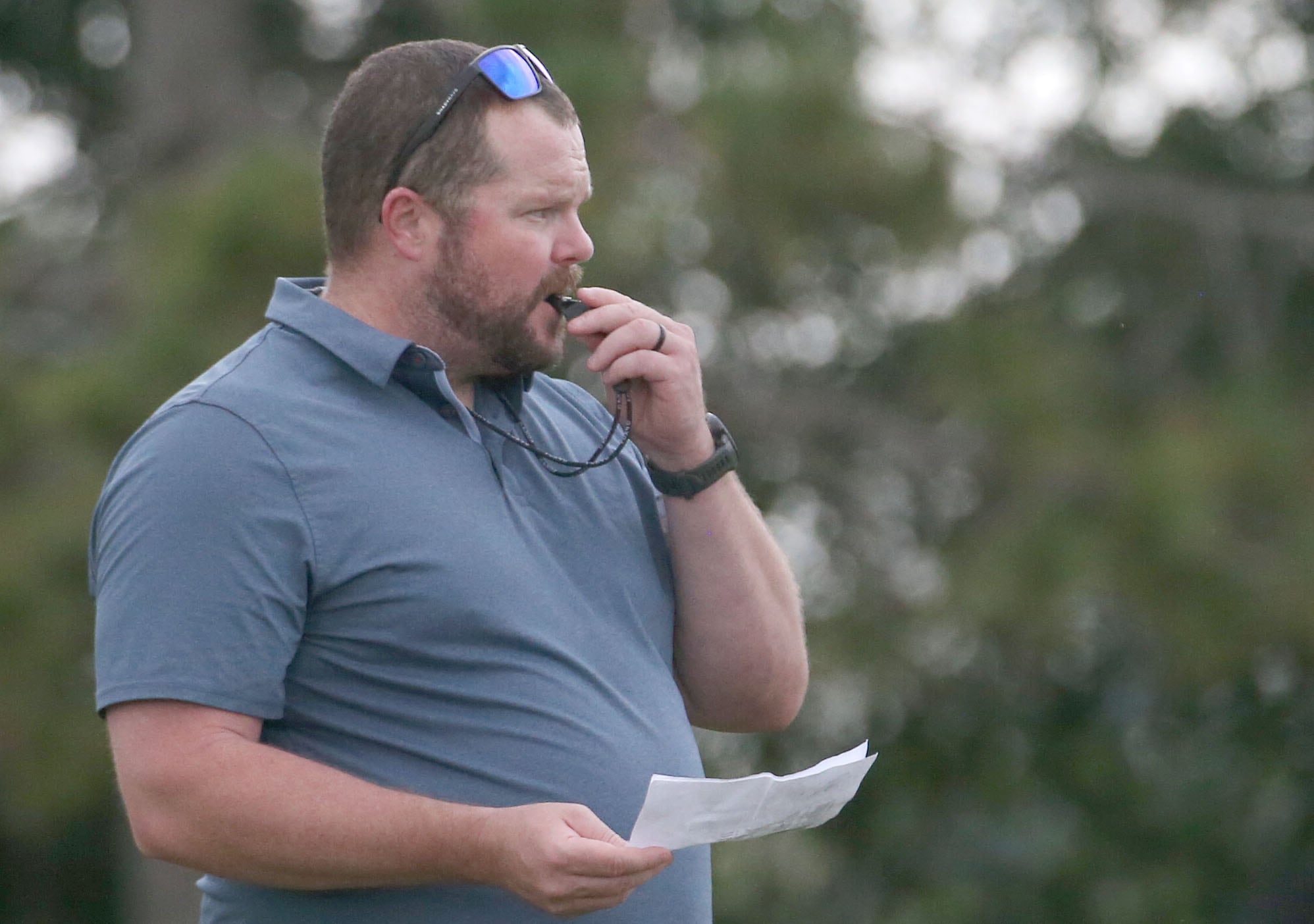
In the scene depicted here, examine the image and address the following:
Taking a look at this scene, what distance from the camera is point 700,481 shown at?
76.4 inches

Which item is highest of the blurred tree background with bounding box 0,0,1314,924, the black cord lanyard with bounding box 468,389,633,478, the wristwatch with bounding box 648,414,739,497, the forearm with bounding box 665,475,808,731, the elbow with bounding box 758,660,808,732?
the black cord lanyard with bounding box 468,389,633,478

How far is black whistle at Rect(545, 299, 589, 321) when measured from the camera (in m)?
1.87

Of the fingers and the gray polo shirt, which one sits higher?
the fingers

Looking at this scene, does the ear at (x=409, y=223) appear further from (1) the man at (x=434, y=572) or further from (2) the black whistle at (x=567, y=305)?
(2) the black whistle at (x=567, y=305)

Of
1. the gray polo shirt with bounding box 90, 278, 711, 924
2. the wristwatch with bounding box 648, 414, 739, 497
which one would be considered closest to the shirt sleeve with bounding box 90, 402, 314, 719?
the gray polo shirt with bounding box 90, 278, 711, 924

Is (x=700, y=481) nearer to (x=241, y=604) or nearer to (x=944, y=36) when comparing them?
(x=241, y=604)

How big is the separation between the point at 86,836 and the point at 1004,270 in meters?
6.09

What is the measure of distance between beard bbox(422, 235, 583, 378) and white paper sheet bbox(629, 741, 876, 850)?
507 mm

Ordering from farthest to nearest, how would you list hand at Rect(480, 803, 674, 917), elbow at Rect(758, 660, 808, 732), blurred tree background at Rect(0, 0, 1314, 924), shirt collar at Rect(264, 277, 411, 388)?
blurred tree background at Rect(0, 0, 1314, 924)
elbow at Rect(758, 660, 808, 732)
shirt collar at Rect(264, 277, 411, 388)
hand at Rect(480, 803, 674, 917)

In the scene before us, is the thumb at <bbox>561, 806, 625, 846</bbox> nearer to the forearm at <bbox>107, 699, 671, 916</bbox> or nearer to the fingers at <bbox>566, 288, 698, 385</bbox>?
the forearm at <bbox>107, 699, 671, 916</bbox>

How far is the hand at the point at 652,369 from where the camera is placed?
1852 mm

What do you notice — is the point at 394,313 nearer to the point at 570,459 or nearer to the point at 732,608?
the point at 570,459

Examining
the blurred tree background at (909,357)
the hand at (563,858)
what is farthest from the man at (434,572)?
the blurred tree background at (909,357)

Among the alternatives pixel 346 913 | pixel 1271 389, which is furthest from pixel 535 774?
pixel 1271 389
